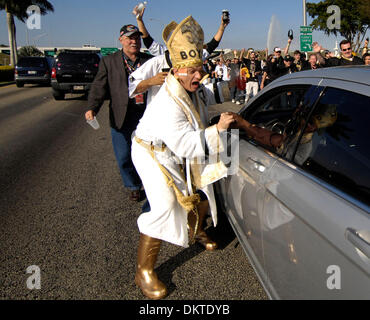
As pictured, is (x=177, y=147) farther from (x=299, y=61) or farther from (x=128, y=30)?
(x=299, y=61)

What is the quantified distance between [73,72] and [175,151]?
42.3 feet

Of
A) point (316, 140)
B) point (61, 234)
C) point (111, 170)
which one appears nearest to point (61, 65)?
point (111, 170)

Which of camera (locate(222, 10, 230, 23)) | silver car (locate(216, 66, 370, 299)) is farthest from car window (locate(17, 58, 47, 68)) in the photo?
silver car (locate(216, 66, 370, 299))

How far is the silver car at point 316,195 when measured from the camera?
4.49 feet

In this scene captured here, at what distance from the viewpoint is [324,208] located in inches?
60.1

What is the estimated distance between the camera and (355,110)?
1.70 meters

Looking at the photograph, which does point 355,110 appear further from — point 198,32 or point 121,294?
Answer: point 121,294

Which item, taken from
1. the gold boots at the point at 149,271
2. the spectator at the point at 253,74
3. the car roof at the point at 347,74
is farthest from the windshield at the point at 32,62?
the car roof at the point at 347,74

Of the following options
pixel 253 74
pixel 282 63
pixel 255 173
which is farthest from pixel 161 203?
pixel 253 74

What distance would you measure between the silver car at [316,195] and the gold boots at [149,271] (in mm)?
682

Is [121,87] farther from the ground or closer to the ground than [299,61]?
closer to the ground

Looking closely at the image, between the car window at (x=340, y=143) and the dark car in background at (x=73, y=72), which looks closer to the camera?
the car window at (x=340, y=143)

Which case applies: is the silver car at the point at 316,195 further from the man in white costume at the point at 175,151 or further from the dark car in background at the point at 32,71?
the dark car in background at the point at 32,71
